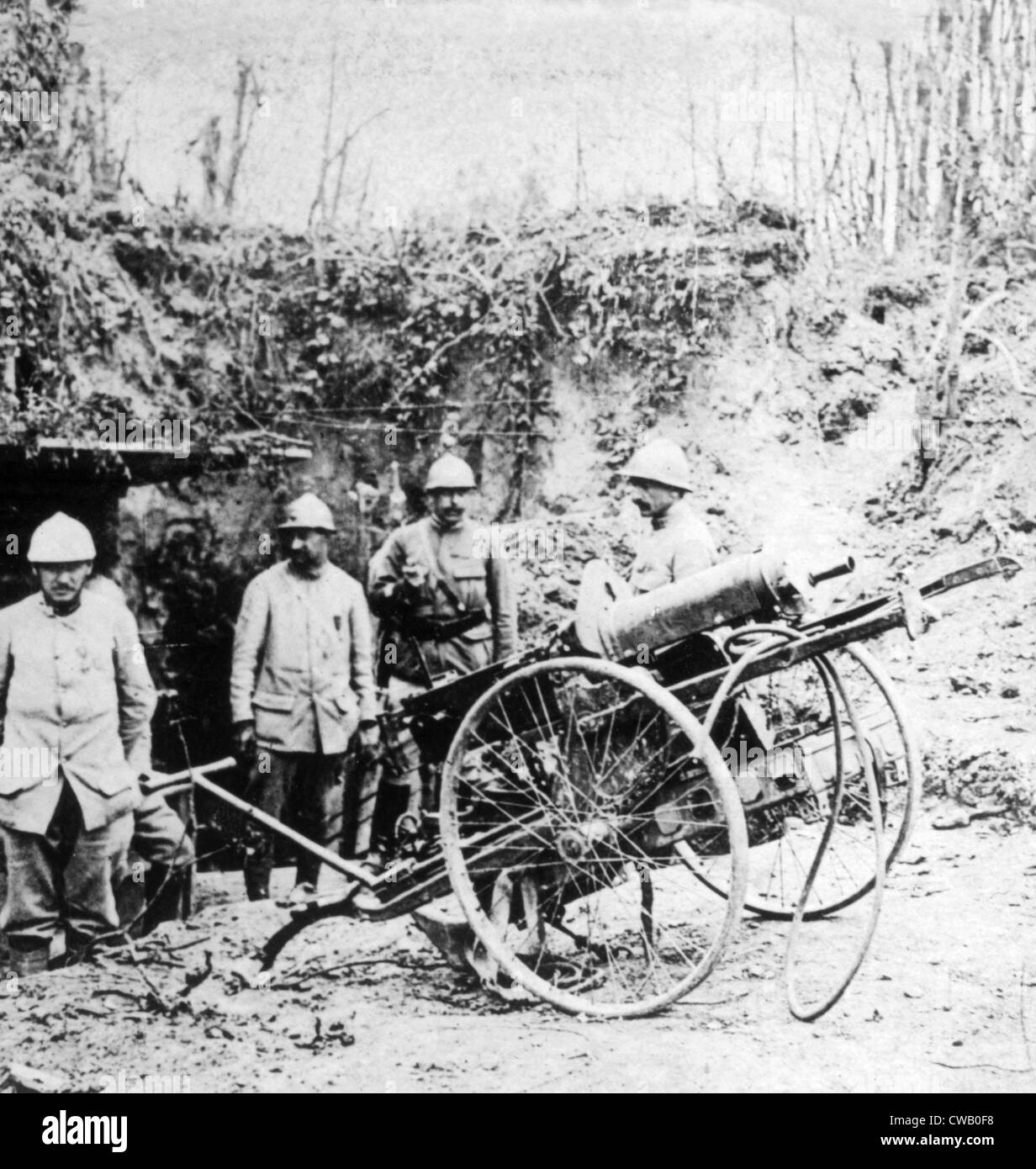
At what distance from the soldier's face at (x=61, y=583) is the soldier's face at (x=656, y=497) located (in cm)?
235

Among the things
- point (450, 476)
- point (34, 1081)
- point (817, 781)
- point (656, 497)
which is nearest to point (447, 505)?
point (450, 476)

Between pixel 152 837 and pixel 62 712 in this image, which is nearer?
pixel 62 712

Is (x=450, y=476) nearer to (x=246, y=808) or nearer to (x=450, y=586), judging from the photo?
(x=450, y=586)

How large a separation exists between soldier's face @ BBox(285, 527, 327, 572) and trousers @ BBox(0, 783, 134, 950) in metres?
Answer: 1.39

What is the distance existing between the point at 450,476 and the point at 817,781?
229 cm

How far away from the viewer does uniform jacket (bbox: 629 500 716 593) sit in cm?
428

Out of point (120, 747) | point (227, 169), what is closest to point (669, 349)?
point (227, 169)

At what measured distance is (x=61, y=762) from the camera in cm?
467

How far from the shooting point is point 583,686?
397 cm

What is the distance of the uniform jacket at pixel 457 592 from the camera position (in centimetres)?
539

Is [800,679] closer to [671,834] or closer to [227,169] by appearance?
[671,834]

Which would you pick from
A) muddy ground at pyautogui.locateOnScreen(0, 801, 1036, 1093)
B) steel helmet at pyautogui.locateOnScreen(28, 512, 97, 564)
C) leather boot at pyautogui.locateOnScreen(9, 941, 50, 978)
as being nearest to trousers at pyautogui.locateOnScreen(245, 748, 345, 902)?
muddy ground at pyautogui.locateOnScreen(0, 801, 1036, 1093)

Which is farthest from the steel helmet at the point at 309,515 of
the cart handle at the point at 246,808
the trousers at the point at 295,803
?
the cart handle at the point at 246,808

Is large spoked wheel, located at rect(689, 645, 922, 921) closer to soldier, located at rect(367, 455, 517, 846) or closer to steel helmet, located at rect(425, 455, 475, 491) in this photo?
soldier, located at rect(367, 455, 517, 846)
